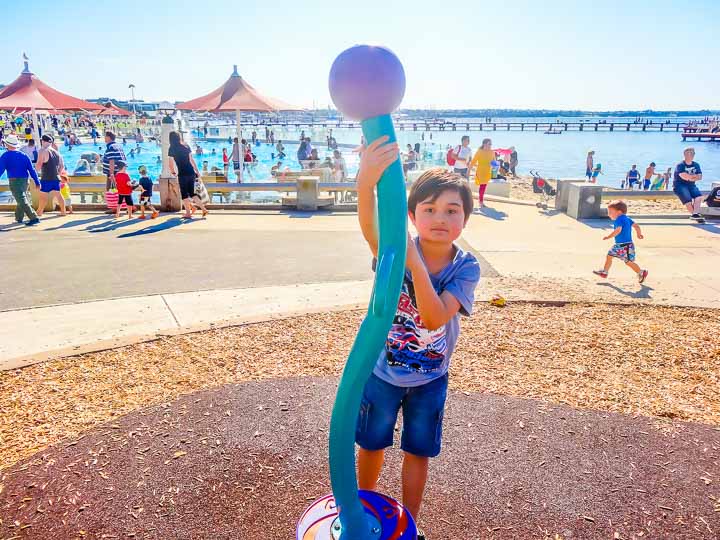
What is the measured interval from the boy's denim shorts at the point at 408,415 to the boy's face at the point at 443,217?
61cm

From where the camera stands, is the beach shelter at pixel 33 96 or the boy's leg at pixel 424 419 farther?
the beach shelter at pixel 33 96

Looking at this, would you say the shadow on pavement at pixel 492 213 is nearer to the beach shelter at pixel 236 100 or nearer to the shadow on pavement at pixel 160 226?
the shadow on pavement at pixel 160 226

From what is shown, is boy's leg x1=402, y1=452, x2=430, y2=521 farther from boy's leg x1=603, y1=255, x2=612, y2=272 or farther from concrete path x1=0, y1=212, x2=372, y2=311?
boy's leg x1=603, y1=255, x2=612, y2=272

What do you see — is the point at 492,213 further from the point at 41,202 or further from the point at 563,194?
the point at 41,202

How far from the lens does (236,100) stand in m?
15.0

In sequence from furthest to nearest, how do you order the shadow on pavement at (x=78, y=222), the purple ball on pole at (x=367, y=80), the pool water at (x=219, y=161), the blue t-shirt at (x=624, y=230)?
A: the pool water at (x=219, y=161) → the shadow on pavement at (x=78, y=222) → the blue t-shirt at (x=624, y=230) → the purple ball on pole at (x=367, y=80)

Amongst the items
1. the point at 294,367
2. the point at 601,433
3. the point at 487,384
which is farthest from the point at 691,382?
the point at 294,367

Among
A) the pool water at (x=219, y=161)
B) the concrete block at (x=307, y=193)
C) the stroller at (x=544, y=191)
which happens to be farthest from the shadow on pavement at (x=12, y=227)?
the stroller at (x=544, y=191)

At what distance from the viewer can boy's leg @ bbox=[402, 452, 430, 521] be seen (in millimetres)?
2275

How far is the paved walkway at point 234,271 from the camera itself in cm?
549

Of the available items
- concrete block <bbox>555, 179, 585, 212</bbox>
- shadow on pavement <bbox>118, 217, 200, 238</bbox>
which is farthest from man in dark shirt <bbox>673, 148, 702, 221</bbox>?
shadow on pavement <bbox>118, 217, 200, 238</bbox>

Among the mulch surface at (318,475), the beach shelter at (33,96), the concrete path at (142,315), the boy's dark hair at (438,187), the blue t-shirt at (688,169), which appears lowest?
the mulch surface at (318,475)

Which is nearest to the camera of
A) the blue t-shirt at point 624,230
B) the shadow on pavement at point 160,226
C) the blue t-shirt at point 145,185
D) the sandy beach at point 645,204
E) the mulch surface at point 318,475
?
the mulch surface at point 318,475

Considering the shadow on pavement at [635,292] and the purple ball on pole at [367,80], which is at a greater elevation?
the purple ball on pole at [367,80]
